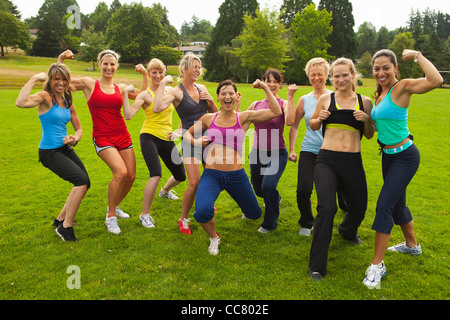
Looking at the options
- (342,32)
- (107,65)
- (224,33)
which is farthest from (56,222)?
(342,32)

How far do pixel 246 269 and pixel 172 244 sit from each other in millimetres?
1326

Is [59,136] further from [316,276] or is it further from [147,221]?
[316,276]

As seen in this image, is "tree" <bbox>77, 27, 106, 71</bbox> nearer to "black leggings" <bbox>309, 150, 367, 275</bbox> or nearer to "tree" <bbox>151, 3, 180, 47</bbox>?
"tree" <bbox>151, 3, 180, 47</bbox>

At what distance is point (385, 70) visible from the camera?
410 centimetres

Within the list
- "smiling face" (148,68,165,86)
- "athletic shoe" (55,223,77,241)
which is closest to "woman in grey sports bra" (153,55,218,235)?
"smiling face" (148,68,165,86)

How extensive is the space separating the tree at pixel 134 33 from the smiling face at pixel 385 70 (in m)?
62.9

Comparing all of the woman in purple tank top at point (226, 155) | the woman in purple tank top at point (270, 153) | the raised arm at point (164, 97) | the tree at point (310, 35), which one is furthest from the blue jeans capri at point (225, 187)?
the tree at point (310, 35)

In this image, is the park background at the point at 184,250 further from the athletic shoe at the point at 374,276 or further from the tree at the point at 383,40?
the tree at the point at 383,40

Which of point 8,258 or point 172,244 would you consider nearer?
point 8,258

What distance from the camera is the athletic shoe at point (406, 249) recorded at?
15.6 feet

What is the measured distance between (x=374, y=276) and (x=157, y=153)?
387 centimetres
